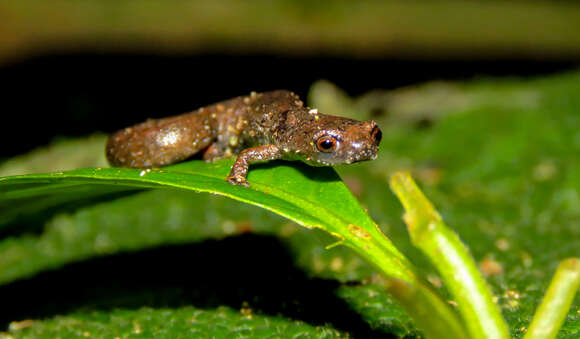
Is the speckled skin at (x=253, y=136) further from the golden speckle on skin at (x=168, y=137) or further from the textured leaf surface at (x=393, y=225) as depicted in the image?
the textured leaf surface at (x=393, y=225)

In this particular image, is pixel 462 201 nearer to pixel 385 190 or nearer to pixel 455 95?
pixel 385 190

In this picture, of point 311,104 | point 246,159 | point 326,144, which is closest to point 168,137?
point 246,159

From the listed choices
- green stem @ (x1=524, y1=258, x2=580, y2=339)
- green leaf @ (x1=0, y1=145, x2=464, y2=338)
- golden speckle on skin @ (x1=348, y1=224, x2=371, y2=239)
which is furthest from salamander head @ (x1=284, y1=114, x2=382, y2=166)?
green stem @ (x1=524, y1=258, x2=580, y2=339)

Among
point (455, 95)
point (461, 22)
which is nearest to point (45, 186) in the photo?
point (455, 95)

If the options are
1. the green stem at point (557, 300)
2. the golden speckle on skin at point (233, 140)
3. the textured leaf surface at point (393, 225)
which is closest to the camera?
the green stem at point (557, 300)

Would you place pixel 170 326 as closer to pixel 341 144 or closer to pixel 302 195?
pixel 302 195

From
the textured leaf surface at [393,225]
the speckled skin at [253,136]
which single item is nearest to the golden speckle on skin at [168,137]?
the speckled skin at [253,136]
